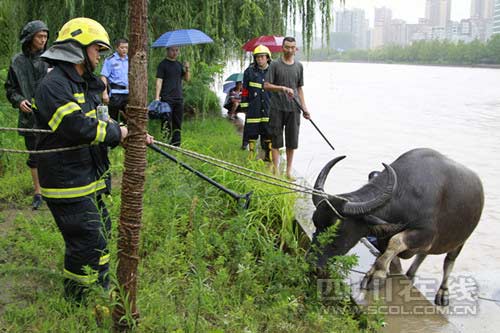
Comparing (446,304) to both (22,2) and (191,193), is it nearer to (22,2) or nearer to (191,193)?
(191,193)

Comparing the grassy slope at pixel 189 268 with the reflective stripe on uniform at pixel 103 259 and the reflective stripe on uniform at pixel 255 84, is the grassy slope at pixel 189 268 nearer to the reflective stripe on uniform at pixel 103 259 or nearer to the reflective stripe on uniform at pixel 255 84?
the reflective stripe on uniform at pixel 103 259

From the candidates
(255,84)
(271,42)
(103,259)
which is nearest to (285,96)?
(255,84)

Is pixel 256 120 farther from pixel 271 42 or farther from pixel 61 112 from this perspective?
pixel 61 112

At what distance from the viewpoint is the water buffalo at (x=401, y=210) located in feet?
14.7

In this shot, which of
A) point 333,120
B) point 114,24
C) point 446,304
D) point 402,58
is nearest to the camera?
point 446,304

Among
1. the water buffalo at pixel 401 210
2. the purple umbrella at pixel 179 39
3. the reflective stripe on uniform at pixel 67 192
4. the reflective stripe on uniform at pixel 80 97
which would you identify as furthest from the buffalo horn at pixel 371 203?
the purple umbrella at pixel 179 39

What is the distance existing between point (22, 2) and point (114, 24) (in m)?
1.35

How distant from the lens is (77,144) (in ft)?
10.8

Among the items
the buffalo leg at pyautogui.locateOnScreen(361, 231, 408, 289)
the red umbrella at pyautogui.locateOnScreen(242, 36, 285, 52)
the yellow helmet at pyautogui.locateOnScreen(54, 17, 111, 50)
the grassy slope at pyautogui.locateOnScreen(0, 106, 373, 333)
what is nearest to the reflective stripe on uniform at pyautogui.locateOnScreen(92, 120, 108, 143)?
the yellow helmet at pyautogui.locateOnScreen(54, 17, 111, 50)

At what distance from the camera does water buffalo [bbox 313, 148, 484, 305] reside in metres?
4.48

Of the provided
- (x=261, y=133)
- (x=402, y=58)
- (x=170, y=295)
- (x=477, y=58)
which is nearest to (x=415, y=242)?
(x=170, y=295)

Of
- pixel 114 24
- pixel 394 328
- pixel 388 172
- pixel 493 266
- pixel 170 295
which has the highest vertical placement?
pixel 114 24

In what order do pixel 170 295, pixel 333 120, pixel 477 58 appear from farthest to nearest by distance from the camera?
pixel 477 58
pixel 333 120
pixel 170 295

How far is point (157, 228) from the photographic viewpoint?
4.77 m
